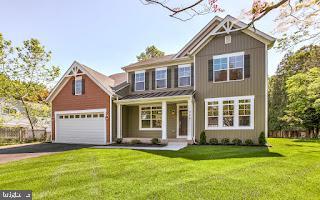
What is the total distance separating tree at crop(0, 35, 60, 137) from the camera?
20766mm

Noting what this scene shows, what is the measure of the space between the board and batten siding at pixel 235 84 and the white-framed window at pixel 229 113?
216 millimetres

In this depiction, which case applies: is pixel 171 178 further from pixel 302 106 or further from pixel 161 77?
pixel 302 106

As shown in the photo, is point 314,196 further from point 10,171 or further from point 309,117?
point 309,117

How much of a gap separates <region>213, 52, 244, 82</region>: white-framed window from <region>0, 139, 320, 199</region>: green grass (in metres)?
6.29

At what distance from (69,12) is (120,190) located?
394 inches

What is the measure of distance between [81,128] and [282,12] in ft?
48.8

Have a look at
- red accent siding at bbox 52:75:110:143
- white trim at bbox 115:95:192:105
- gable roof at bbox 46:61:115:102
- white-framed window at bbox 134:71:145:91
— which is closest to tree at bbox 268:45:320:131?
white trim at bbox 115:95:192:105

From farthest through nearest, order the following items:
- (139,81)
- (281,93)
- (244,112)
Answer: (281,93), (139,81), (244,112)

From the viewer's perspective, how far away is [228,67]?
13.7 meters

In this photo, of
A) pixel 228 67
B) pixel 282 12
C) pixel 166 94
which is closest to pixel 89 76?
pixel 166 94

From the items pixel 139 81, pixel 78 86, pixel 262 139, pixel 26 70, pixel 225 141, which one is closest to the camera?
pixel 262 139

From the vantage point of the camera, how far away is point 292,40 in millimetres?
6785

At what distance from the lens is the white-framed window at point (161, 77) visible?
53.9ft

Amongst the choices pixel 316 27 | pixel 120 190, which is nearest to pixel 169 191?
pixel 120 190
